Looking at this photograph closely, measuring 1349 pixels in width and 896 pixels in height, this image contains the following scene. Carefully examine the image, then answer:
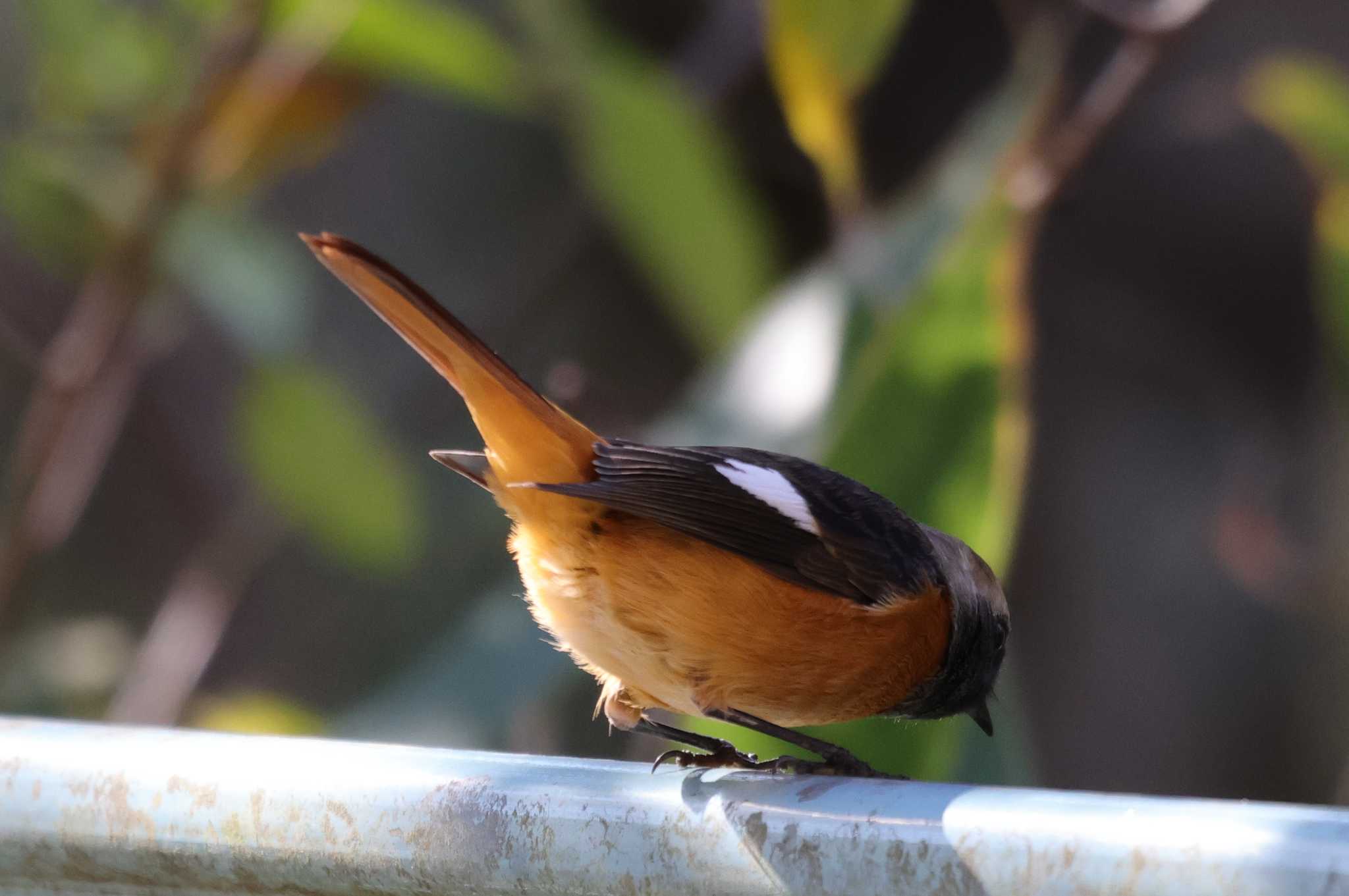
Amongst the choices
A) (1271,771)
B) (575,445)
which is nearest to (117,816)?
(575,445)

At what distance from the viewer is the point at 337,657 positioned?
5250mm

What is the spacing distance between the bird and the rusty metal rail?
576mm

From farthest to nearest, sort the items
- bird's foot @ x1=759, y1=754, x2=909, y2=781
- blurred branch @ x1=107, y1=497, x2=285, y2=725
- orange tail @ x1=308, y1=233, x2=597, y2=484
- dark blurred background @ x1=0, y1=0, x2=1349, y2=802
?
blurred branch @ x1=107, y1=497, x2=285, y2=725 < dark blurred background @ x1=0, y1=0, x2=1349, y2=802 < orange tail @ x1=308, y1=233, x2=597, y2=484 < bird's foot @ x1=759, y1=754, x2=909, y2=781

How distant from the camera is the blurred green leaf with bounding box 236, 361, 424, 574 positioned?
3.80m

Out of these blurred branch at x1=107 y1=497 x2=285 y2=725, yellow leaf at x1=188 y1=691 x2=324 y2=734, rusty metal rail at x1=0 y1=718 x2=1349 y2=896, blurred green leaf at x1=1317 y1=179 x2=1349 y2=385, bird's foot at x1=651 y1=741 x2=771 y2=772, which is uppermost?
blurred green leaf at x1=1317 y1=179 x2=1349 y2=385

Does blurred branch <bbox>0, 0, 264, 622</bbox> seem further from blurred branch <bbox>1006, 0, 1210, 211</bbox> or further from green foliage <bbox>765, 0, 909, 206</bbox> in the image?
blurred branch <bbox>1006, 0, 1210, 211</bbox>

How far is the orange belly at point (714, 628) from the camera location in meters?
1.99

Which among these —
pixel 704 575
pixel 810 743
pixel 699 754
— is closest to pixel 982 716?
pixel 810 743

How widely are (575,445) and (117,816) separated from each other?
99 cm

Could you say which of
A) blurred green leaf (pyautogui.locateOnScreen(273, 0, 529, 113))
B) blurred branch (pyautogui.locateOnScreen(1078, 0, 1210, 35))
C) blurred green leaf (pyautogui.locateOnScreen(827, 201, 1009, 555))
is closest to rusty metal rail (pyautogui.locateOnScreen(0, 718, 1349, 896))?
blurred green leaf (pyautogui.locateOnScreen(827, 201, 1009, 555))

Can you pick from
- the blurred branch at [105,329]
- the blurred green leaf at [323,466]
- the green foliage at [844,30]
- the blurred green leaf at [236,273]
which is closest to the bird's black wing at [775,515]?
the green foliage at [844,30]

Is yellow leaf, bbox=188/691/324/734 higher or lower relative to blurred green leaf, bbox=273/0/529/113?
lower

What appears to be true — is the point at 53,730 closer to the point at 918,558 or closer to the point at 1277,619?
the point at 918,558

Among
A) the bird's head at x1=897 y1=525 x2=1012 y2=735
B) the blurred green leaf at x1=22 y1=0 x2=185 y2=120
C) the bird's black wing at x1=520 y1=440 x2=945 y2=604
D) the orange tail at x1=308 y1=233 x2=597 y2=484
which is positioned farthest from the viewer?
the blurred green leaf at x1=22 y1=0 x2=185 y2=120
